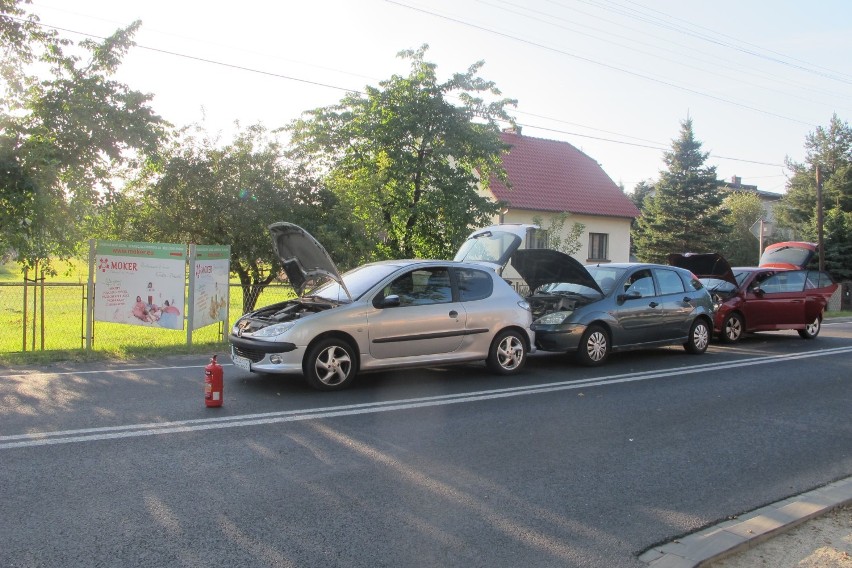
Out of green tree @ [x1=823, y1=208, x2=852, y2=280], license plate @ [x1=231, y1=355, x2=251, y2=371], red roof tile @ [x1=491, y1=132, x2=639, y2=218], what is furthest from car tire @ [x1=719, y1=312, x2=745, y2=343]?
green tree @ [x1=823, y1=208, x2=852, y2=280]

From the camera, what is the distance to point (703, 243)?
1389 inches

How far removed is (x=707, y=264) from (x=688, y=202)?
21.4 metres

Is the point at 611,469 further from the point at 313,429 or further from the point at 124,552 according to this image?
the point at 124,552

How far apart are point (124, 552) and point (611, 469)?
146 inches

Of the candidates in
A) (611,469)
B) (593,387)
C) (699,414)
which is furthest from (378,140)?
(611,469)

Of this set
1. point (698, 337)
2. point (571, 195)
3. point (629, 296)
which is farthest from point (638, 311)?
point (571, 195)

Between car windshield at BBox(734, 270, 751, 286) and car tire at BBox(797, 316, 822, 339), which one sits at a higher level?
car windshield at BBox(734, 270, 751, 286)

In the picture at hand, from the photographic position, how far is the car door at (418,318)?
8594 mm

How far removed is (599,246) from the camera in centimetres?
3384

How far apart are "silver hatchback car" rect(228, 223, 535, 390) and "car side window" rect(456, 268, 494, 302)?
0.05ft

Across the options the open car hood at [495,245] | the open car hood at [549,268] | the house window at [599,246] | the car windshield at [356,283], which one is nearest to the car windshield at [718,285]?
the open car hood at [549,268]

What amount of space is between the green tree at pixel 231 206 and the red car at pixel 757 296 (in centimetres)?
783

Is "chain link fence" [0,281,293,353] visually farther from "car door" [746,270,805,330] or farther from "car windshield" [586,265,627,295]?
"car door" [746,270,805,330]

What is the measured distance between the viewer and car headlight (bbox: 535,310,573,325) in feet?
35.5
